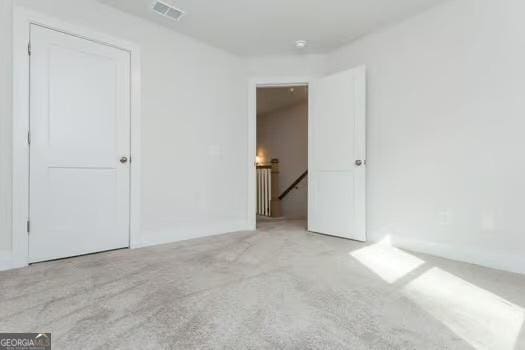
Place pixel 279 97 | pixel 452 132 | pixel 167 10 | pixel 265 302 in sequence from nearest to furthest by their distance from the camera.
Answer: pixel 265 302 → pixel 452 132 → pixel 167 10 → pixel 279 97

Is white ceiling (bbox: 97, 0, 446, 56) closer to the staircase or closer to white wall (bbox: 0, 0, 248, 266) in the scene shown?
white wall (bbox: 0, 0, 248, 266)

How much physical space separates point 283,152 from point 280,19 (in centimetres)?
442

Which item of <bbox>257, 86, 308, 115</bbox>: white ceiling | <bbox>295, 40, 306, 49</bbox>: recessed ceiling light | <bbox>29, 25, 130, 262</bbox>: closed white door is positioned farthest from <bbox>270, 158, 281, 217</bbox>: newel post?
<bbox>29, 25, 130, 262</bbox>: closed white door

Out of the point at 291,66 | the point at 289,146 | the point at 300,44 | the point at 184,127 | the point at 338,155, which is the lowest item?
the point at 338,155

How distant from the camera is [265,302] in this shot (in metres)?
1.61

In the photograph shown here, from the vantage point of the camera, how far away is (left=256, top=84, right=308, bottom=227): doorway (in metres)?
5.72

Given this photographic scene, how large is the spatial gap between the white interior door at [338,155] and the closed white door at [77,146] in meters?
2.30

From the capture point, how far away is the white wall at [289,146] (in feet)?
20.1

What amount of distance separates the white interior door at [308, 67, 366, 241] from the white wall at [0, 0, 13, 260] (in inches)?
123

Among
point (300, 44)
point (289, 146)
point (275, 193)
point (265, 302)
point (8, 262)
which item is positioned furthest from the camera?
point (289, 146)

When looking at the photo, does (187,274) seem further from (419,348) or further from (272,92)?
(272,92)

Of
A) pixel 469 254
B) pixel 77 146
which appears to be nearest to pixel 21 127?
pixel 77 146
